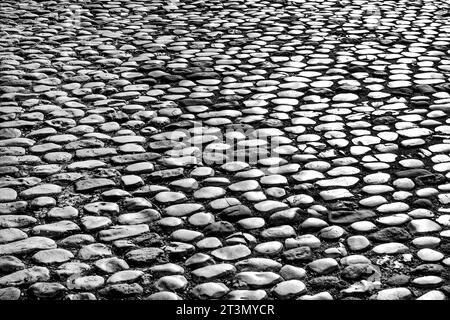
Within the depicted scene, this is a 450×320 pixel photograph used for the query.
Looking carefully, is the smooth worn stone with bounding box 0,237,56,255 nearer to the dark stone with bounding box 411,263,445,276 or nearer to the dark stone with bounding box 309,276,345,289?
the dark stone with bounding box 309,276,345,289

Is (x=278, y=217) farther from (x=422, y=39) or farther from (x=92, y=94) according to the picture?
(x=422, y=39)

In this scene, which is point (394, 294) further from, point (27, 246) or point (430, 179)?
point (27, 246)

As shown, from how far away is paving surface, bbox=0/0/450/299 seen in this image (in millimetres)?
3451

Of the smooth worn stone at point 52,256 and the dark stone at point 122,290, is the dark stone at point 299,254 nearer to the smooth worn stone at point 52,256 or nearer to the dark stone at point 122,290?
the dark stone at point 122,290

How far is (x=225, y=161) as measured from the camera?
472 centimetres

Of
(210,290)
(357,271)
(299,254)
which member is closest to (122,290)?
(210,290)

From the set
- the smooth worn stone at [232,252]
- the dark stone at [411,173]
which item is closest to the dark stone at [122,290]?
the smooth worn stone at [232,252]

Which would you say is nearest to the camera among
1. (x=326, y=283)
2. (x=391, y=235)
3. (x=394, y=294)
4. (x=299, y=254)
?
(x=394, y=294)

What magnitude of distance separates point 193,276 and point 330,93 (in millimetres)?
2998

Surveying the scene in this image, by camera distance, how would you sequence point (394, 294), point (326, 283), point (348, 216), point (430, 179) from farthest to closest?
point (430, 179) < point (348, 216) < point (326, 283) < point (394, 294)

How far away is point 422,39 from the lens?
747cm
